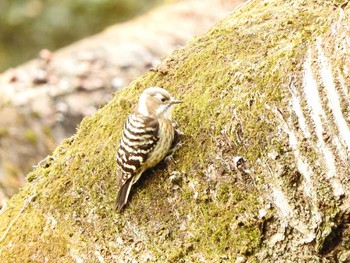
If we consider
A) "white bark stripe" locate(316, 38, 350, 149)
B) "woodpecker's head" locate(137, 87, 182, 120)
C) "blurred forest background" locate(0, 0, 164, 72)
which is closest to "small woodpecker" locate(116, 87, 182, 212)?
"woodpecker's head" locate(137, 87, 182, 120)

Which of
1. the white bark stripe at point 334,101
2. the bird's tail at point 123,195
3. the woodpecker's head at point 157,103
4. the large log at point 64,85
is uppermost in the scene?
the large log at point 64,85

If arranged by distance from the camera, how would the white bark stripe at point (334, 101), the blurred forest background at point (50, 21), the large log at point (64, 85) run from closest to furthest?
the white bark stripe at point (334, 101) < the large log at point (64, 85) < the blurred forest background at point (50, 21)

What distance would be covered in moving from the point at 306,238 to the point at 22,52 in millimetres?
8185

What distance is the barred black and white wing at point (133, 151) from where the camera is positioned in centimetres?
300

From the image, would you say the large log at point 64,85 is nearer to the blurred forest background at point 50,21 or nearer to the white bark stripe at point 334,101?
the blurred forest background at point 50,21

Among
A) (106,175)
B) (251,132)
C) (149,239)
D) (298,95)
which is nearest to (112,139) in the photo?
(106,175)

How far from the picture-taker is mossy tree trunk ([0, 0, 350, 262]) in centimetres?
265

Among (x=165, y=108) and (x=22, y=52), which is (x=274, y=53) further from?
(x=22, y=52)

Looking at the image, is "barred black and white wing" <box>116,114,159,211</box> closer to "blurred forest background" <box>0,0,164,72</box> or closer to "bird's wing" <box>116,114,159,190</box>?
"bird's wing" <box>116,114,159,190</box>

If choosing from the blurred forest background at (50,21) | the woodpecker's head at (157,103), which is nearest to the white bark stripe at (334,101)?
the woodpecker's head at (157,103)

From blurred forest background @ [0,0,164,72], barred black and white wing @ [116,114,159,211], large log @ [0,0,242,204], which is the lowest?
barred black and white wing @ [116,114,159,211]

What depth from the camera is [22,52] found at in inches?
391

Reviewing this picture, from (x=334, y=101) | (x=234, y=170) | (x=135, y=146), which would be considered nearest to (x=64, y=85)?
(x=135, y=146)

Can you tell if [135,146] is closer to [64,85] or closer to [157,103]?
[157,103]
